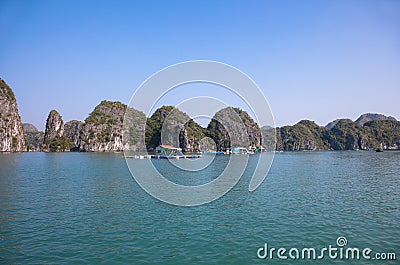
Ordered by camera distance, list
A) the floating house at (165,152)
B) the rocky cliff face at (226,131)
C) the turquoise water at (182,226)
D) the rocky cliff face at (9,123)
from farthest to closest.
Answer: the rocky cliff face at (226,131) < the rocky cliff face at (9,123) < the floating house at (165,152) < the turquoise water at (182,226)

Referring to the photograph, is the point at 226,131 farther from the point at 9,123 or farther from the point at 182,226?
the point at 182,226

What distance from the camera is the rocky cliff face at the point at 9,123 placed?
572 ft

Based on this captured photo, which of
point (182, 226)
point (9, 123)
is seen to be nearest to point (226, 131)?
point (9, 123)

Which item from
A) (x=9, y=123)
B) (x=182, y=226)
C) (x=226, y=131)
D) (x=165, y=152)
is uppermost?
(x=226, y=131)

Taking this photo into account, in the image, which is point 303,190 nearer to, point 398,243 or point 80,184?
point 398,243

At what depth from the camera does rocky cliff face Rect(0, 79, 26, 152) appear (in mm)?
174238

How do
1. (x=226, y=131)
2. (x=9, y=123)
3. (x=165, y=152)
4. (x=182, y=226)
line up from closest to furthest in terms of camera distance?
(x=182, y=226) → (x=165, y=152) → (x=9, y=123) → (x=226, y=131)

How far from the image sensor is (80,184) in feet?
121

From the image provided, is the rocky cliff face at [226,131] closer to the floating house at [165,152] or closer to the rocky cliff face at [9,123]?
the floating house at [165,152]

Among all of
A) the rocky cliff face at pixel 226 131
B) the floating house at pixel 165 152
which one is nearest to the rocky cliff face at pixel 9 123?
the floating house at pixel 165 152

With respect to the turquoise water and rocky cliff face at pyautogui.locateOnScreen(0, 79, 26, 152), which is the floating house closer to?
the turquoise water

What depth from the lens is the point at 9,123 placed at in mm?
179250

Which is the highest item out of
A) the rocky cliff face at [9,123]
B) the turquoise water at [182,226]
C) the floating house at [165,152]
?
the rocky cliff face at [9,123]

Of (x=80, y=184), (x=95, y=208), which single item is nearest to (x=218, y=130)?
(x=80, y=184)
